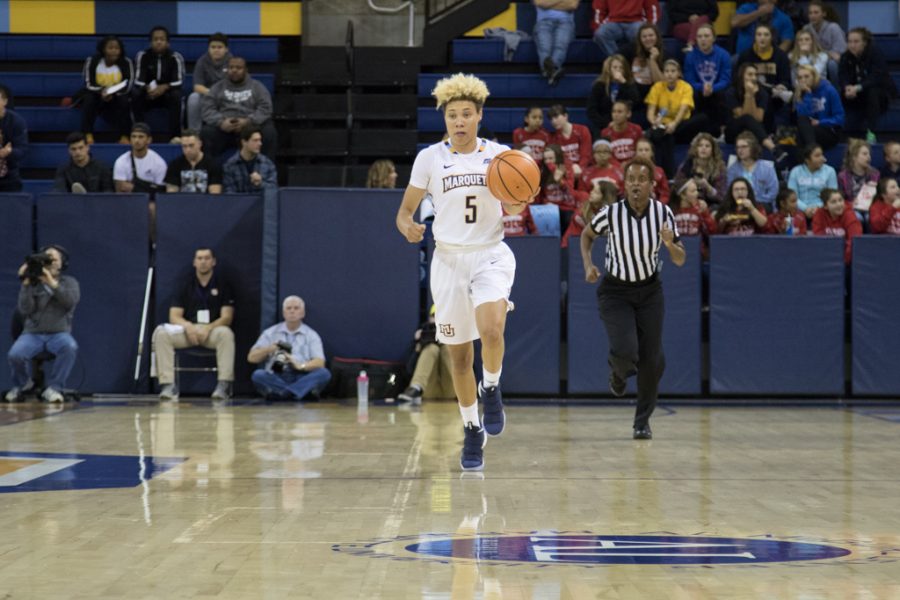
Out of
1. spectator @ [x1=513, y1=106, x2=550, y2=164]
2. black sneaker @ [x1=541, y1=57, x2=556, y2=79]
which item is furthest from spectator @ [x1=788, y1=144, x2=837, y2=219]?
black sneaker @ [x1=541, y1=57, x2=556, y2=79]

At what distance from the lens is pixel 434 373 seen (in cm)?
1339

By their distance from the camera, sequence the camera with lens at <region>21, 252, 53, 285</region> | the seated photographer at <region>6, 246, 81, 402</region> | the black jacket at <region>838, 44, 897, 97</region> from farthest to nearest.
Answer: the black jacket at <region>838, 44, 897, 97</region>, the seated photographer at <region>6, 246, 81, 402</region>, the camera with lens at <region>21, 252, 53, 285</region>

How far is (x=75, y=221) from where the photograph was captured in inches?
541

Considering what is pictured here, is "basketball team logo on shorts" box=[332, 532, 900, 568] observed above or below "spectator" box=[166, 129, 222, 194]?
below

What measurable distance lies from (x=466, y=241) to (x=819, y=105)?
9.79 metres

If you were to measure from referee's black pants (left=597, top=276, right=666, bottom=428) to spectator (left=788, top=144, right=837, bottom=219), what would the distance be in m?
5.81

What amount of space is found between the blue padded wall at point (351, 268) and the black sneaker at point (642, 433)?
457 centimetres

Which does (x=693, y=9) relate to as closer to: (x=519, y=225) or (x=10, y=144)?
(x=519, y=225)

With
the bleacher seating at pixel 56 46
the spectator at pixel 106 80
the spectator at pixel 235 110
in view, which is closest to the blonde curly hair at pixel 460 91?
the spectator at pixel 235 110

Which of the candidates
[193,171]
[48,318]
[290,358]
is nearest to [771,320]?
[290,358]

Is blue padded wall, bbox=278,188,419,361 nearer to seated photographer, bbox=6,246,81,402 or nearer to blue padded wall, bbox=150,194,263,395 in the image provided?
blue padded wall, bbox=150,194,263,395

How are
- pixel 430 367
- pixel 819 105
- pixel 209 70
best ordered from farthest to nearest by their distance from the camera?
1. pixel 209 70
2. pixel 819 105
3. pixel 430 367

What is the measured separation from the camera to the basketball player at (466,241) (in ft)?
24.1

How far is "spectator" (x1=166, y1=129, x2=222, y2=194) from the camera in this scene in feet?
46.3
